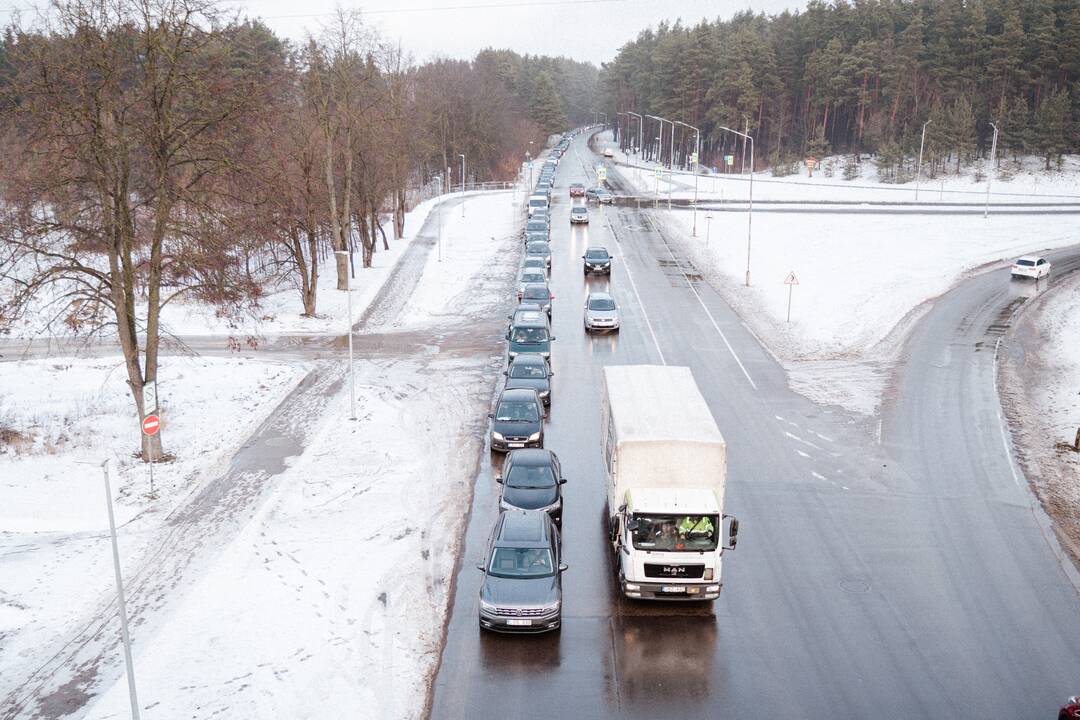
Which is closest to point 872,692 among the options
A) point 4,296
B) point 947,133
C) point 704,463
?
point 704,463

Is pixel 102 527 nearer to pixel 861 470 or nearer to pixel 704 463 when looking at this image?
pixel 704 463

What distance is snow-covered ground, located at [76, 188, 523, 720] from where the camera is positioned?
14.4 meters

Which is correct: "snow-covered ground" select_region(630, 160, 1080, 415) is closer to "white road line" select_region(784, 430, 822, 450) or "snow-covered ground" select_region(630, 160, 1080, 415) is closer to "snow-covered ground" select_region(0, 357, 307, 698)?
"white road line" select_region(784, 430, 822, 450)

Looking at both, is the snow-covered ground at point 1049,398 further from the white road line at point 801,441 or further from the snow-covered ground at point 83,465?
the snow-covered ground at point 83,465

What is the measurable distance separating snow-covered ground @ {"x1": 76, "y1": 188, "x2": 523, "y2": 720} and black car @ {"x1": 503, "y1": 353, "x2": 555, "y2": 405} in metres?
1.47

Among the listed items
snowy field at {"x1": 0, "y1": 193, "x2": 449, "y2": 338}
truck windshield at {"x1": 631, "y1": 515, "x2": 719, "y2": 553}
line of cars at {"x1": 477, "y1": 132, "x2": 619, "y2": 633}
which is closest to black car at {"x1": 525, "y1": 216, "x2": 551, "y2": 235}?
snowy field at {"x1": 0, "y1": 193, "x2": 449, "y2": 338}

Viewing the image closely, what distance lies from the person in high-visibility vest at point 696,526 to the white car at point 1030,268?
41760 millimetres

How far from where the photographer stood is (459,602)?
17.3 meters

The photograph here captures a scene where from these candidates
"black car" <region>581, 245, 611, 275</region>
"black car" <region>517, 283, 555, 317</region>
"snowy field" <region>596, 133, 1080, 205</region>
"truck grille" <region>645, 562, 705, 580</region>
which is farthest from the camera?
"snowy field" <region>596, 133, 1080, 205</region>

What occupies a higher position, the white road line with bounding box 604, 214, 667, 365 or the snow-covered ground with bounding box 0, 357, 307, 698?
the white road line with bounding box 604, 214, 667, 365

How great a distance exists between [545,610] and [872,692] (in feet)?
18.1

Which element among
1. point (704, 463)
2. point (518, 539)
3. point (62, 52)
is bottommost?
point (518, 539)

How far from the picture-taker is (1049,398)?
30000 mm

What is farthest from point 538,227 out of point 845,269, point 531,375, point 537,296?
point 531,375
